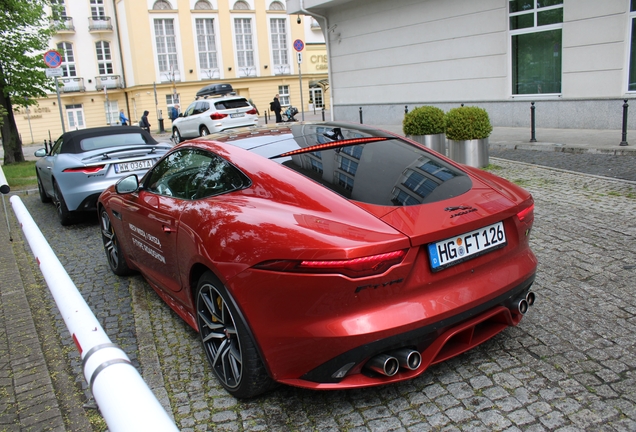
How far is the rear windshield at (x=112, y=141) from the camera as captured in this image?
8.41 metres

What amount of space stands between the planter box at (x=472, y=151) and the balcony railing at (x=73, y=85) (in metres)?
43.1

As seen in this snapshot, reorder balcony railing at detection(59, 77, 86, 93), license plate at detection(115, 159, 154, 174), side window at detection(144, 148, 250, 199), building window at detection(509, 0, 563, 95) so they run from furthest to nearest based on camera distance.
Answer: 1. balcony railing at detection(59, 77, 86, 93)
2. building window at detection(509, 0, 563, 95)
3. license plate at detection(115, 159, 154, 174)
4. side window at detection(144, 148, 250, 199)

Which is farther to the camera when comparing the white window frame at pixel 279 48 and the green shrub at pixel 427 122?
the white window frame at pixel 279 48

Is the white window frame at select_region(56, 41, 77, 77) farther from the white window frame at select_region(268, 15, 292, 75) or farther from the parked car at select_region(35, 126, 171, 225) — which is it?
the parked car at select_region(35, 126, 171, 225)

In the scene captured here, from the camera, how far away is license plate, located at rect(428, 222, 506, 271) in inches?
110

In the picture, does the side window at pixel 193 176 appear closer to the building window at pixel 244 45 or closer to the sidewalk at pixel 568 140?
the sidewalk at pixel 568 140

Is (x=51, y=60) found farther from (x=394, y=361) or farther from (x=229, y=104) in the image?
(x=394, y=361)

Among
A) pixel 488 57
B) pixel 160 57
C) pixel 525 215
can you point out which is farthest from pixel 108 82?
pixel 525 215

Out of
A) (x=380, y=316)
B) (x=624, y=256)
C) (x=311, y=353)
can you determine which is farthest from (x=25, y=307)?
(x=624, y=256)

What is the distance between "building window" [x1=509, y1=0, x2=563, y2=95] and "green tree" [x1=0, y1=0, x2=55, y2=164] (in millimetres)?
15084

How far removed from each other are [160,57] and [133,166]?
39050 mm

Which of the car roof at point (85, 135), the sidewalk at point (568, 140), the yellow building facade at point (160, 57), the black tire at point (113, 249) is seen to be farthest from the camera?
the yellow building facade at point (160, 57)

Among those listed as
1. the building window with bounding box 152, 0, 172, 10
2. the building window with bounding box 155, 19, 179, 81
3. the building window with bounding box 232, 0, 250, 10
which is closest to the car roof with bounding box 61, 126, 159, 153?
the building window with bounding box 155, 19, 179, 81

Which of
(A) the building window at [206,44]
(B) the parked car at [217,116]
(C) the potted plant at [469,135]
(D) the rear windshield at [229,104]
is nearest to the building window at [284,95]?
(A) the building window at [206,44]
